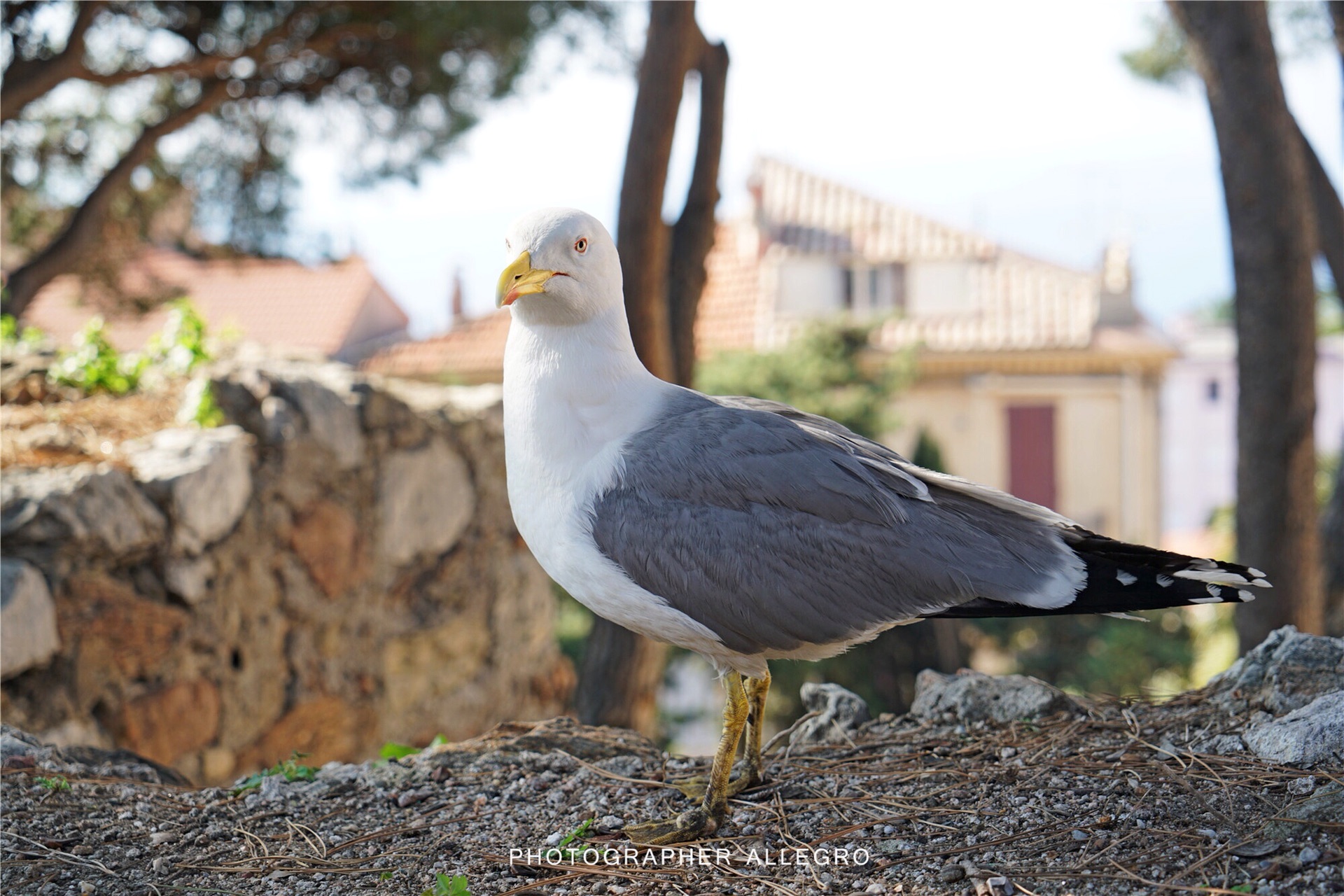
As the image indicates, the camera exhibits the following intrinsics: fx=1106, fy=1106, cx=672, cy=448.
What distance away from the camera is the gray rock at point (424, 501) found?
239 inches

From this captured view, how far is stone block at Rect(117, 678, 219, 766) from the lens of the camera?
4.53 meters

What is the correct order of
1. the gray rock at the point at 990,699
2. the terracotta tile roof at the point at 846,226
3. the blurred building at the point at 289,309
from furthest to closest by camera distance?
the blurred building at the point at 289,309
the terracotta tile roof at the point at 846,226
the gray rock at the point at 990,699

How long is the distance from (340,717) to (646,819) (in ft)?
11.0

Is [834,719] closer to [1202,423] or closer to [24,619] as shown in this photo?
[24,619]

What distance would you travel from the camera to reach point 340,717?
5.79 metres

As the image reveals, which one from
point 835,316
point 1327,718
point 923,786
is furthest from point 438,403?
point 835,316

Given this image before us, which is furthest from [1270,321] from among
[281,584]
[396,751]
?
[281,584]

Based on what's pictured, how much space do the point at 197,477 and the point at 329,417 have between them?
40.3 inches

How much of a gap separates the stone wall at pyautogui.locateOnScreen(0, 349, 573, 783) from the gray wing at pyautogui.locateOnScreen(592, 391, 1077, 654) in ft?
8.47

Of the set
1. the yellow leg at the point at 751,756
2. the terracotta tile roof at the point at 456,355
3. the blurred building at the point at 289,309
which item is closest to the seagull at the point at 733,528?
the yellow leg at the point at 751,756

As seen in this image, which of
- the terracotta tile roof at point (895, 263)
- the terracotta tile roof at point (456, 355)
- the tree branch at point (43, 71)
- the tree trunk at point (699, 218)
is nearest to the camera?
the tree trunk at point (699, 218)

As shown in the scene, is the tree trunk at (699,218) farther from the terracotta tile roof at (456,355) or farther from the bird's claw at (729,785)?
the terracotta tile roof at (456,355)

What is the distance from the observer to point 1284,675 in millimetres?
3125

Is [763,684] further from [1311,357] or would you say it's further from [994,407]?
Result: [994,407]
